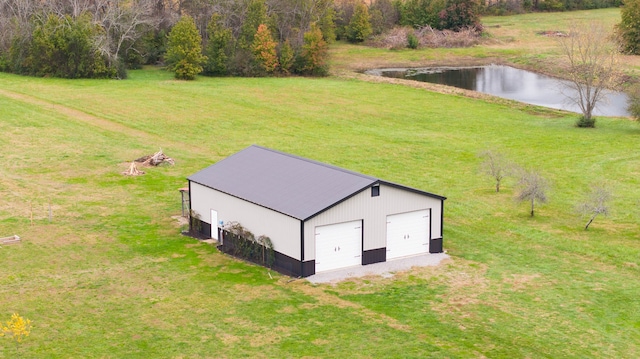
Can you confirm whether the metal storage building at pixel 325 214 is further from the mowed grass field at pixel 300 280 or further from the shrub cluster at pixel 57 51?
the shrub cluster at pixel 57 51

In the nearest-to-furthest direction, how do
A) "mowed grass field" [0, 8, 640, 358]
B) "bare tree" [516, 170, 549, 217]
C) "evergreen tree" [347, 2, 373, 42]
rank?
"mowed grass field" [0, 8, 640, 358]
"bare tree" [516, 170, 549, 217]
"evergreen tree" [347, 2, 373, 42]

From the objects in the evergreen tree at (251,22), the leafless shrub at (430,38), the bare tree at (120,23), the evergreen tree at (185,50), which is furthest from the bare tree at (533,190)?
the leafless shrub at (430,38)

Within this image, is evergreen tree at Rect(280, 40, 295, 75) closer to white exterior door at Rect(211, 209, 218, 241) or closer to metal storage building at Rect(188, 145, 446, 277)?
metal storage building at Rect(188, 145, 446, 277)

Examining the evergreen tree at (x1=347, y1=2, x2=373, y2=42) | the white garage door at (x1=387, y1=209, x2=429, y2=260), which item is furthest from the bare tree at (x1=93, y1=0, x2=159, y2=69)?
the white garage door at (x1=387, y1=209, x2=429, y2=260)

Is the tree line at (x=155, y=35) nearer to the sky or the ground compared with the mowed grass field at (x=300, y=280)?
nearer to the sky

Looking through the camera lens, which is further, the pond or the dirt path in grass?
the pond

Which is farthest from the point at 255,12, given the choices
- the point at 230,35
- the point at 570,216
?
the point at 570,216
